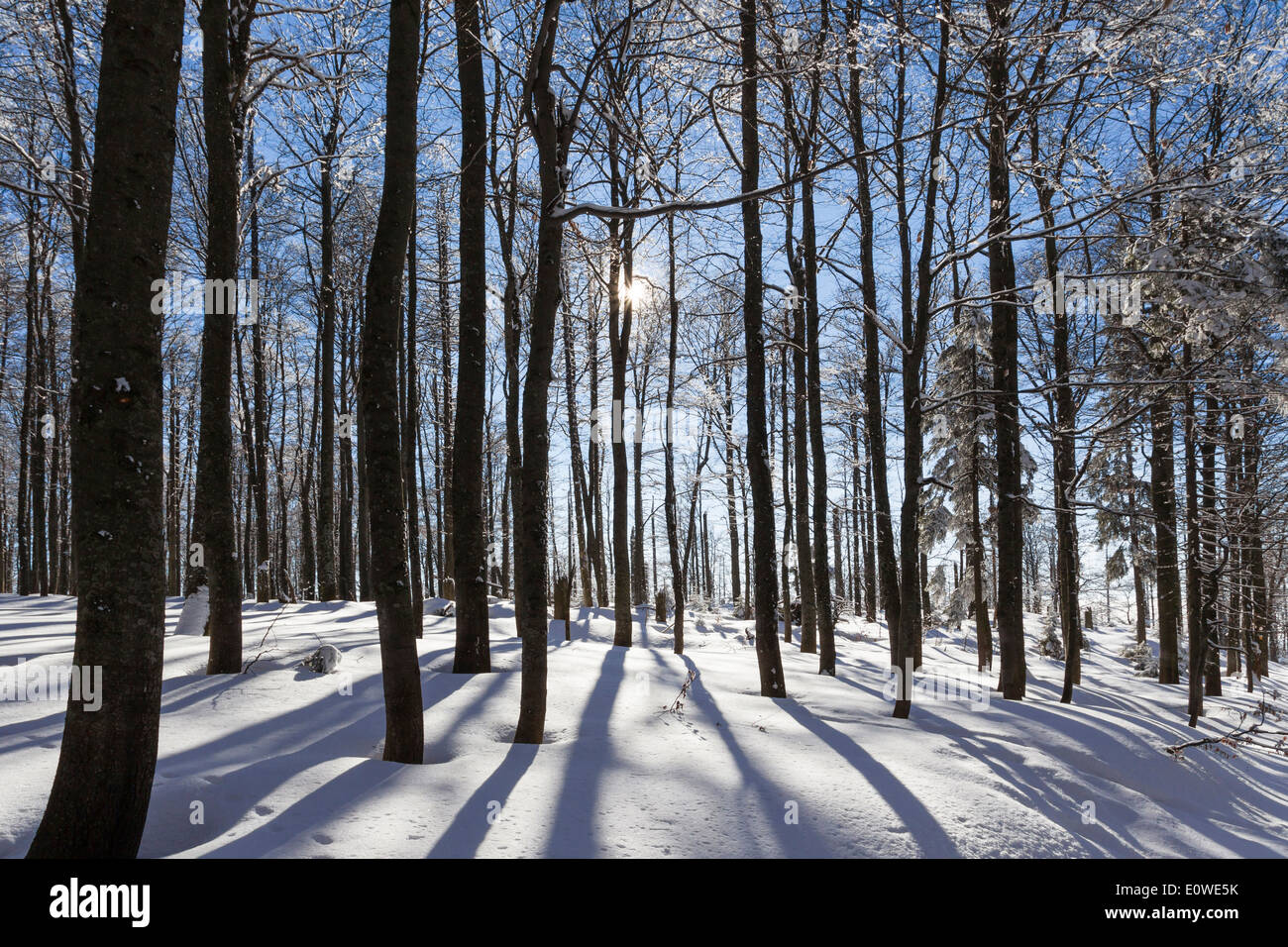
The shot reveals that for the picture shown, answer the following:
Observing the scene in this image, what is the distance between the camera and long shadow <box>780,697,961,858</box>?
3365 millimetres

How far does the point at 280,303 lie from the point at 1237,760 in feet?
83.4

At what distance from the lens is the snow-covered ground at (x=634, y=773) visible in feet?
10.3

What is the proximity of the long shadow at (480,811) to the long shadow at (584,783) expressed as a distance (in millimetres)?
323

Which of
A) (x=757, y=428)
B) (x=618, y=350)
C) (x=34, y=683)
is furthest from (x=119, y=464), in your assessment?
(x=618, y=350)

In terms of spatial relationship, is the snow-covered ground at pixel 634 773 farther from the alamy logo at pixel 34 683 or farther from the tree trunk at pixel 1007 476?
the tree trunk at pixel 1007 476

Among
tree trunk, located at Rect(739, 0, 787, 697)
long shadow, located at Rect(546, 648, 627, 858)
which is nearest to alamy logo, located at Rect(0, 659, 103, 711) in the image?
long shadow, located at Rect(546, 648, 627, 858)

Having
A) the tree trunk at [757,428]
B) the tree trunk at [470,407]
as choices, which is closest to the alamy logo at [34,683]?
the tree trunk at [470,407]

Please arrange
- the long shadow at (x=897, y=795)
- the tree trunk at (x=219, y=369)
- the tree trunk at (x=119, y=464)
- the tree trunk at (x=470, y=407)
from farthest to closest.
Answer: the tree trunk at (x=470, y=407) → the tree trunk at (x=219, y=369) → the long shadow at (x=897, y=795) → the tree trunk at (x=119, y=464)

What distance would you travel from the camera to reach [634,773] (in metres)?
3.99

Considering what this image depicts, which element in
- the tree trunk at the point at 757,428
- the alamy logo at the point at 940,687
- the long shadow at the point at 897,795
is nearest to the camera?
the long shadow at the point at 897,795

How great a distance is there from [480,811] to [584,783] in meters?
0.71
